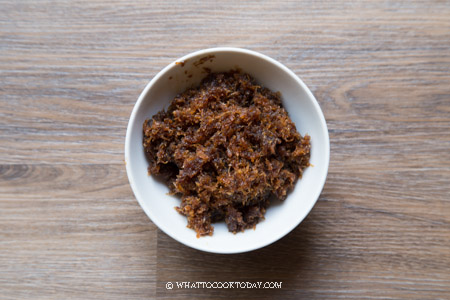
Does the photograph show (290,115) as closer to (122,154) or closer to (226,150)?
(226,150)

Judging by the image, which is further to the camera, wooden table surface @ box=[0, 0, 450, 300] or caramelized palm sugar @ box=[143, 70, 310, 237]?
wooden table surface @ box=[0, 0, 450, 300]

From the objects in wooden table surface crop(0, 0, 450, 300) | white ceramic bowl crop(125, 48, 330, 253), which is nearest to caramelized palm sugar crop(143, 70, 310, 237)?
white ceramic bowl crop(125, 48, 330, 253)

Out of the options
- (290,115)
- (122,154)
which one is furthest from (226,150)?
(122,154)

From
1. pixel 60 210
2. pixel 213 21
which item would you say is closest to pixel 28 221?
pixel 60 210

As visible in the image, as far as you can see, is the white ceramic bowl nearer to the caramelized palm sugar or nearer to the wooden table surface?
the caramelized palm sugar

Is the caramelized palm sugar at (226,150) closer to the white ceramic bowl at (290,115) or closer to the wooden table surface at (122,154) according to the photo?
the white ceramic bowl at (290,115)

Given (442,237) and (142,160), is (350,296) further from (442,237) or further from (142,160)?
(142,160)
